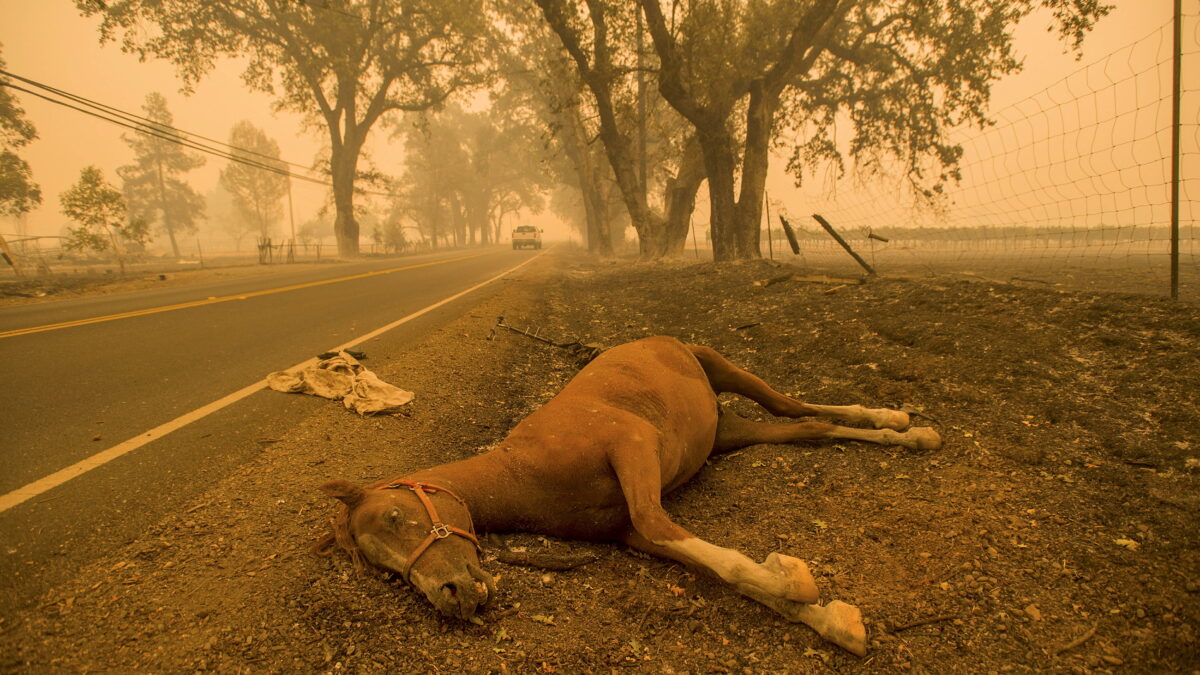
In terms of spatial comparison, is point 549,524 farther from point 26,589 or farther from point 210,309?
point 210,309

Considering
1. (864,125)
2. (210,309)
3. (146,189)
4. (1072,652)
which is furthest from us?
(146,189)

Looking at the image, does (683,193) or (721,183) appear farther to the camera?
(683,193)

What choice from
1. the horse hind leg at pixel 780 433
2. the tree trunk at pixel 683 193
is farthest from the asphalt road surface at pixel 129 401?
the tree trunk at pixel 683 193

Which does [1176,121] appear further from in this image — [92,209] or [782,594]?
[92,209]

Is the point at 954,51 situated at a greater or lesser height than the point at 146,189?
lesser

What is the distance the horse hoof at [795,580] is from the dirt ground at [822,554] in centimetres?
15

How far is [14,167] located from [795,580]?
4526cm

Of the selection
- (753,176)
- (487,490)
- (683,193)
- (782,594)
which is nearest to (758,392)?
(782,594)

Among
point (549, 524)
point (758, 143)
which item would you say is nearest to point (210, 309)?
point (549, 524)

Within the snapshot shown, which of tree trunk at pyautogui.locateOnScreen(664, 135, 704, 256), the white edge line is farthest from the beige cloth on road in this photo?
tree trunk at pyautogui.locateOnScreen(664, 135, 704, 256)

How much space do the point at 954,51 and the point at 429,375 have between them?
711 inches

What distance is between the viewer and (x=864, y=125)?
1912 cm

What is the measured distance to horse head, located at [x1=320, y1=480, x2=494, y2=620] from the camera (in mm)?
2229

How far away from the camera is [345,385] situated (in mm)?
5070
